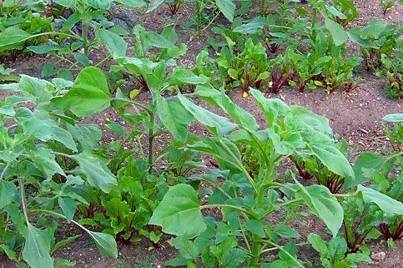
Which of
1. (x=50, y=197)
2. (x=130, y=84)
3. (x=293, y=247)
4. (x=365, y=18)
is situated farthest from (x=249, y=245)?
(x=365, y=18)

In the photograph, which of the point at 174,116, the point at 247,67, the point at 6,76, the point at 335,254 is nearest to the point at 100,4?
the point at 6,76

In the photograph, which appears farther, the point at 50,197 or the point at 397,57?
the point at 397,57

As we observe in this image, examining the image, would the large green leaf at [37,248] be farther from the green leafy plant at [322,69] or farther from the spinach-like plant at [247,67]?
the green leafy plant at [322,69]

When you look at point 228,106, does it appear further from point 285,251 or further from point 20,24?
point 20,24

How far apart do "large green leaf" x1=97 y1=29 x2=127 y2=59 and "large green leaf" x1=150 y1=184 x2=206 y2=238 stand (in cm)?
139

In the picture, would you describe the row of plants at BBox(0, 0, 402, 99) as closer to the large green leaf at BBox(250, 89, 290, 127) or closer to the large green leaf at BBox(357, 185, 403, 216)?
the large green leaf at BBox(250, 89, 290, 127)

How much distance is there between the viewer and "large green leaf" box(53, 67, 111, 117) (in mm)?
3393

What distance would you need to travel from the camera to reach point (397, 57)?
5188 mm

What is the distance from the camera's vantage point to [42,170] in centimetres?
324

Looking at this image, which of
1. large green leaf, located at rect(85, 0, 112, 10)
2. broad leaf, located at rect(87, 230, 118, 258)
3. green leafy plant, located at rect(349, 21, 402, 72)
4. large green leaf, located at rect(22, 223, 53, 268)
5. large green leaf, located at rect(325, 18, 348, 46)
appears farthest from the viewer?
green leafy plant, located at rect(349, 21, 402, 72)

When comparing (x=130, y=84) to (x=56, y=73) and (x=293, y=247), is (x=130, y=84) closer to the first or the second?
(x=56, y=73)

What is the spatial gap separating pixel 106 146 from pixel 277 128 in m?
1.22

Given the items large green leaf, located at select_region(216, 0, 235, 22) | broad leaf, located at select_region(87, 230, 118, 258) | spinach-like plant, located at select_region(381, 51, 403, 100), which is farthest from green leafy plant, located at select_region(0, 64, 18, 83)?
spinach-like plant, located at select_region(381, 51, 403, 100)

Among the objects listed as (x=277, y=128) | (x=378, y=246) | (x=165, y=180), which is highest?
(x=277, y=128)
